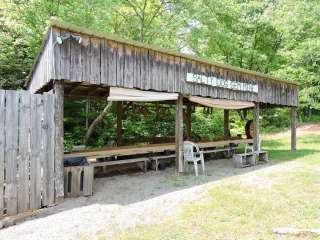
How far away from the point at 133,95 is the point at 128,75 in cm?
54

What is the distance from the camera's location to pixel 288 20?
1964cm

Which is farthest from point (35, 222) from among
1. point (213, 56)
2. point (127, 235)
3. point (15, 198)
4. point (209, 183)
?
point (213, 56)

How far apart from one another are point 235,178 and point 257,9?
61.2 feet

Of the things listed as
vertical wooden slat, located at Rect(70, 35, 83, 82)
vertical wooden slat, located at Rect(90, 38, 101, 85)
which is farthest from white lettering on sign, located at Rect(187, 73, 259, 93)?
vertical wooden slat, located at Rect(70, 35, 83, 82)

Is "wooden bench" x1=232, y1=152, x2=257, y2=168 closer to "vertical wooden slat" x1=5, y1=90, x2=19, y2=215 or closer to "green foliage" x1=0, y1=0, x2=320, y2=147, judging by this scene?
"green foliage" x1=0, y1=0, x2=320, y2=147

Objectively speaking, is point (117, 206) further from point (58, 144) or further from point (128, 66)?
point (128, 66)

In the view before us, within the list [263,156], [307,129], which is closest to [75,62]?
[263,156]

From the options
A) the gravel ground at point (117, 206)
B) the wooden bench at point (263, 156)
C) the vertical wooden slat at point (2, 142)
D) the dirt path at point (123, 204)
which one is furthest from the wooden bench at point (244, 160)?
the vertical wooden slat at point (2, 142)

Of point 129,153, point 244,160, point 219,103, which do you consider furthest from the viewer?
point 244,160

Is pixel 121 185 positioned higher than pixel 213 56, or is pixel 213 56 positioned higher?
pixel 213 56

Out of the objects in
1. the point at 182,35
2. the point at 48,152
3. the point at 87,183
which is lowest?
the point at 87,183

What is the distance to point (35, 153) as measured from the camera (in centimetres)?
591

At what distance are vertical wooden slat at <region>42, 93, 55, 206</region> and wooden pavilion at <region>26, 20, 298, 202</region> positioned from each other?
0.12 m

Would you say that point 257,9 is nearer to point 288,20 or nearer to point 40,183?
point 288,20
